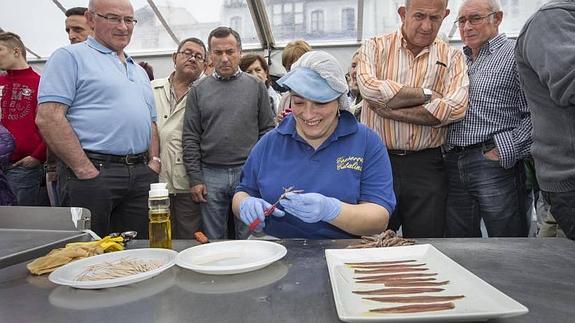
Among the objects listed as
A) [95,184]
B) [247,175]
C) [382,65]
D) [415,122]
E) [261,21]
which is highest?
[261,21]

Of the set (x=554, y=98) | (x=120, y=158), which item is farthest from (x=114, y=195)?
(x=554, y=98)

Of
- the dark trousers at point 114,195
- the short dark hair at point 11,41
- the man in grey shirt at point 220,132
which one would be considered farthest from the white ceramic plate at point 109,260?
the short dark hair at point 11,41

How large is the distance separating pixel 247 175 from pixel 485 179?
1.15 meters

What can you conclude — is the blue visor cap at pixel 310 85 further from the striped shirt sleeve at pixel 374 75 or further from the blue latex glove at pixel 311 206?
the striped shirt sleeve at pixel 374 75

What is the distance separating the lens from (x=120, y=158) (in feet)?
6.90

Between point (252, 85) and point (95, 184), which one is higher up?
point (252, 85)

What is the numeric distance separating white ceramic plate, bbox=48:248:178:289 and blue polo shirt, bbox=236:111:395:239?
0.51m

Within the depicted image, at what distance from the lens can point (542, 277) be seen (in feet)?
2.99

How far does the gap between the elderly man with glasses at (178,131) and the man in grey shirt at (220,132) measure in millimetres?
119

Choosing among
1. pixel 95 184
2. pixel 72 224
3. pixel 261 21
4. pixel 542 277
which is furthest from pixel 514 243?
pixel 261 21

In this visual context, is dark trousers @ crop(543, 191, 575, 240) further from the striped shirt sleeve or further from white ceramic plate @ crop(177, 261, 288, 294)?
white ceramic plate @ crop(177, 261, 288, 294)

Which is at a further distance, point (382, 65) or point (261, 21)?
point (261, 21)

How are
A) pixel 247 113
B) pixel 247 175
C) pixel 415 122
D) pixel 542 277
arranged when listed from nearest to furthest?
1. pixel 542 277
2. pixel 247 175
3. pixel 415 122
4. pixel 247 113

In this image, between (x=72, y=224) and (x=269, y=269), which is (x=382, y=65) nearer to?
(x=269, y=269)
